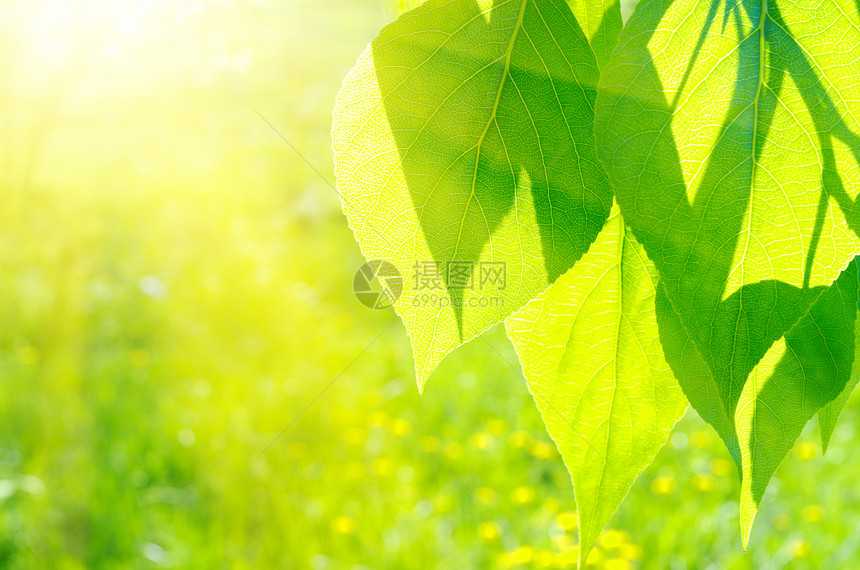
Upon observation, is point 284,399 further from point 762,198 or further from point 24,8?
point 24,8

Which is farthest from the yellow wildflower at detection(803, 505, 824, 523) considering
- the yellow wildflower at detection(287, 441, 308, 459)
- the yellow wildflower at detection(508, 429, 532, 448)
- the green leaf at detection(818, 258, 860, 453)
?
the green leaf at detection(818, 258, 860, 453)

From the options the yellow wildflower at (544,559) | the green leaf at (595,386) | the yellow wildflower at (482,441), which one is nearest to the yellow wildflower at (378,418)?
the yellow wildflower at (482,441)

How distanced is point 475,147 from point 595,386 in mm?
107

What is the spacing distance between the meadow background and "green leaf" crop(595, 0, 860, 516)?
1098mm

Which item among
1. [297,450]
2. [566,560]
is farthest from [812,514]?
[297,450]

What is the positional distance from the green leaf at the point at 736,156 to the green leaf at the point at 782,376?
27 millimetres

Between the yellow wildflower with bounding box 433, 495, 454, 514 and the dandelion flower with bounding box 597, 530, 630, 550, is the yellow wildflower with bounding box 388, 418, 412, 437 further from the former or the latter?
the dandelion flower with bounding box 597, 530, 630, 550

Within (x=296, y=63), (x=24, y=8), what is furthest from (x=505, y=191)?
(x=24, y=8)

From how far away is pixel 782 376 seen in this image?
0.24m

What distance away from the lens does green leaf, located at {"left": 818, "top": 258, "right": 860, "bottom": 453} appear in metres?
0.26

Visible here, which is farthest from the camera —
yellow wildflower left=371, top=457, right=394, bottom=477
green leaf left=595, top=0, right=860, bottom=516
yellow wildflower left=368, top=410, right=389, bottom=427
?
yellow wildflower left=368, top=410, right=389, bottom=427

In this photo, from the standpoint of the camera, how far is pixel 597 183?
9.5 inches

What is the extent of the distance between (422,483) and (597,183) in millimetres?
1640

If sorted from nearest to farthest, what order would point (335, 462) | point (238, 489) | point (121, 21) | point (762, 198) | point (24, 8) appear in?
point (762, 198)
point (238, 489)
point (335, 462)
point (121, 21)
point (24, 8)
